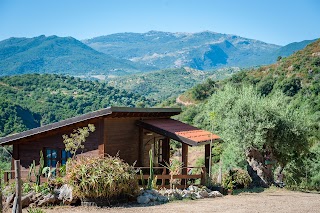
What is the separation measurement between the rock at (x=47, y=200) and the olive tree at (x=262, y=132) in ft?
35.1

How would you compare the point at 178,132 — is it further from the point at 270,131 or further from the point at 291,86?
the point at 291,86

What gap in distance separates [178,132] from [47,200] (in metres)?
6.59

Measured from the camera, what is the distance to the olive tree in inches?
775

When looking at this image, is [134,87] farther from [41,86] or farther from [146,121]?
[146,121]

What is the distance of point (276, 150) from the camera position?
20.8 m

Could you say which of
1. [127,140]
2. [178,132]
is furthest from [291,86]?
[127,140]

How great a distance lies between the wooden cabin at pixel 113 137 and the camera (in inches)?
614

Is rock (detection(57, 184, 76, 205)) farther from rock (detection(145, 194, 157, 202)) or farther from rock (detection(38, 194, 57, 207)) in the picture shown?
rock (detection(145, 194, 157, 202))

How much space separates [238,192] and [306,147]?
618 centimetres

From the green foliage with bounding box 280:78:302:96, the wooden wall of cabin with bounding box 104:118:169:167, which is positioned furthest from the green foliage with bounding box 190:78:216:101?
the wooden wall of cabin with bounding box 104:118:169:167

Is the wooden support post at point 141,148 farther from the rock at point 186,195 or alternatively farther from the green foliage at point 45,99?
the green foliage at point 45,99

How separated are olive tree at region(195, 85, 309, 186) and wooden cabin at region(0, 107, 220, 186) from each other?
254cm

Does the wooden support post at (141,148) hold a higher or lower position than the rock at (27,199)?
A: higher

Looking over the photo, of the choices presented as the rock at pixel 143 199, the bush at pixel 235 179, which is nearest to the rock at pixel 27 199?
the rock at pixel 143 199
